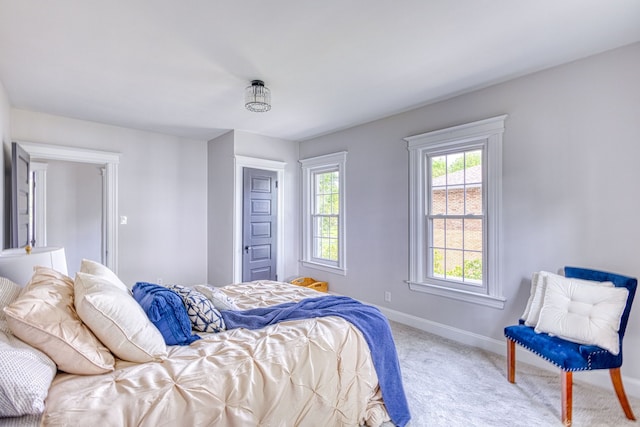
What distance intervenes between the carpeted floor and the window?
2018mm

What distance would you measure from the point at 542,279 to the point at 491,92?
1.83m

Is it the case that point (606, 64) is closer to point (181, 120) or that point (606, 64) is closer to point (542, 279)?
point (542, 279)

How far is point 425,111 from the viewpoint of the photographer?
3.55 metres

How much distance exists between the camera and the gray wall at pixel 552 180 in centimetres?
230

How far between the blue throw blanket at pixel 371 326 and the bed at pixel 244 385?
0.14 feet

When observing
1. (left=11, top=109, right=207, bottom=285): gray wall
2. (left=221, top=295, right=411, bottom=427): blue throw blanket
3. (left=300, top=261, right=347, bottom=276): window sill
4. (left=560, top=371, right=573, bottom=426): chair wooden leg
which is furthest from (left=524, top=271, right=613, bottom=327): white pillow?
(left=11, top=109, right=207, bottom=285): gray wall

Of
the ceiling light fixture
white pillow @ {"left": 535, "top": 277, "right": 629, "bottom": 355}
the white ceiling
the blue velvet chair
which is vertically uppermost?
the white ceiling

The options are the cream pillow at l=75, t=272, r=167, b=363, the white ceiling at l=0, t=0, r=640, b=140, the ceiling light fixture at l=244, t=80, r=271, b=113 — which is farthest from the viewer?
the ceiling light fixture at l=244, t=80, r=271, b=113

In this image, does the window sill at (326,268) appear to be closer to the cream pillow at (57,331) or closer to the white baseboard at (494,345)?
the white baseboard at (494,345)

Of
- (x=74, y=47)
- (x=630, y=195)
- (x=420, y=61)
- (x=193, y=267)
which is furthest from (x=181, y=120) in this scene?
(x=630, y=195)

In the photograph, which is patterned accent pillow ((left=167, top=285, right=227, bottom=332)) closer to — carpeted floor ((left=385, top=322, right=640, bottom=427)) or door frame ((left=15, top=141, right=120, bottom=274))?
carpeted floor ((left=385, top=322, right=640, bottom=427))

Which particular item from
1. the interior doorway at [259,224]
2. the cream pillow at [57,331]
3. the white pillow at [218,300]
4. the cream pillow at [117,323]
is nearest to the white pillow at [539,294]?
the white pillow at [218,300]

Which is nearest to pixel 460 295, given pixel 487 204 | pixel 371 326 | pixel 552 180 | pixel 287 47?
pixel 487 204

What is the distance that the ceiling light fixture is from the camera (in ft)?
9.39
